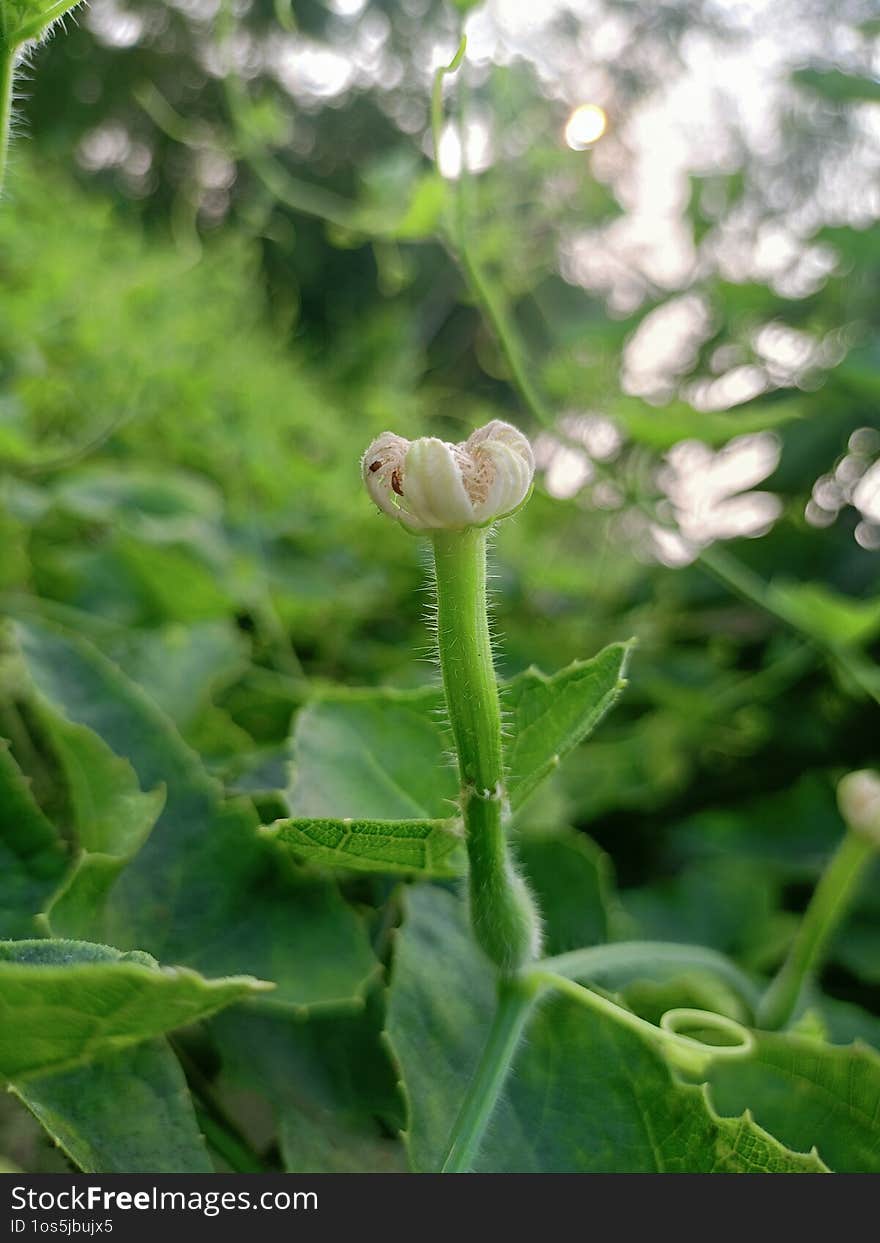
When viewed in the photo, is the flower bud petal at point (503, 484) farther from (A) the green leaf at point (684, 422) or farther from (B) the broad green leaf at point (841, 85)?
(B) the broad green leaf at point (841, 85)

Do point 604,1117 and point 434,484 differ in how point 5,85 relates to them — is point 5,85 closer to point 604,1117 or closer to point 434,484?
point 434,484

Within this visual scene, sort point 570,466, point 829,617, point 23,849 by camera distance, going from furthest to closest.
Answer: point 570,466, point 829,617, point 23,849

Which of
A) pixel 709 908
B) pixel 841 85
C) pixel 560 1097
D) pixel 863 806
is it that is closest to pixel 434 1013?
pixel 560 1097

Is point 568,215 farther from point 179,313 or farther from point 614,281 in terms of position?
point 179,313

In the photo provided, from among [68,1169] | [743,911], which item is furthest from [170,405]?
[68,1169]

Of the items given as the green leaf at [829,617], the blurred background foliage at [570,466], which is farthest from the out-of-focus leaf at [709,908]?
the green leaf at [829,617]

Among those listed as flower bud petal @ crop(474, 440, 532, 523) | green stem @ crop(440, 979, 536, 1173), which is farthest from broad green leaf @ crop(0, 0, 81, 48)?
green stem @ crop(440, 979, 536, 1173)

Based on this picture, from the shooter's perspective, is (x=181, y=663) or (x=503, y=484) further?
(x=181, y=663)
